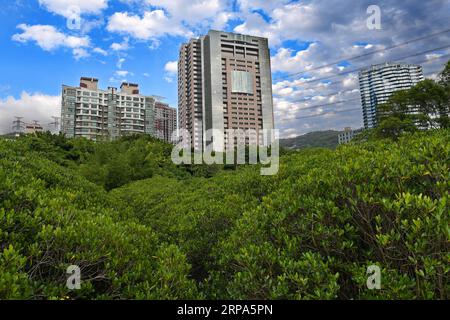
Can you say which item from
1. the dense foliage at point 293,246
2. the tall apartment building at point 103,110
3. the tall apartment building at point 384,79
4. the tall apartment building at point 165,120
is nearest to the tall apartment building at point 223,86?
the tall apartment building at point 103,110

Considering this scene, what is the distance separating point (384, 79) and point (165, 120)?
65660 millimetres

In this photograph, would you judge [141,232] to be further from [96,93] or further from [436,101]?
[96,93]

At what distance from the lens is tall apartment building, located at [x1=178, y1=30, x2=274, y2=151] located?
213 ft

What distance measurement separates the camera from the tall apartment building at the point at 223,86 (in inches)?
2552

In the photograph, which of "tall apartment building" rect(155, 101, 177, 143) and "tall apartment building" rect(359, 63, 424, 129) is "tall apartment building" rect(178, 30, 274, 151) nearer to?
"tall apartment building" rect(155, 101, 177, 143)

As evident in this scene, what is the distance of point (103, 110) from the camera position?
7131 centimetres

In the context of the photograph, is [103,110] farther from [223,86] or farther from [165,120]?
[223,86]

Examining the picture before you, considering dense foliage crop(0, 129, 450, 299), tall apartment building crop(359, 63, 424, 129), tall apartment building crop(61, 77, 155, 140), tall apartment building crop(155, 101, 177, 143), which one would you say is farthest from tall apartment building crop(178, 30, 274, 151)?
dense foliage crop(0, 129, 450, 299)

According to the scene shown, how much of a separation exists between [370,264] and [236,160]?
77.1 ft

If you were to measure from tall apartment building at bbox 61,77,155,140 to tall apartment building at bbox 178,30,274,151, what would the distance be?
1153 centimetres

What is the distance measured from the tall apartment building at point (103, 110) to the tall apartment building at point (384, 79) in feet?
163

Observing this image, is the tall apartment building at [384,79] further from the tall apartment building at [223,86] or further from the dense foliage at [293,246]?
the dense foliage at [293,246]
